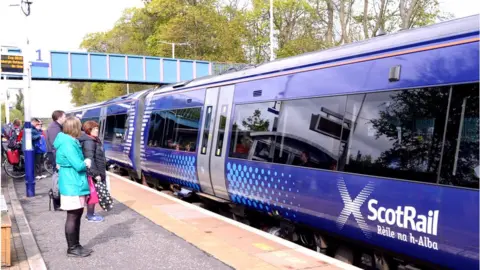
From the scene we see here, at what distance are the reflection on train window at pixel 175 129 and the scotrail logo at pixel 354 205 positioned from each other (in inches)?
187

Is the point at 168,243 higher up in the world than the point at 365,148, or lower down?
lower down

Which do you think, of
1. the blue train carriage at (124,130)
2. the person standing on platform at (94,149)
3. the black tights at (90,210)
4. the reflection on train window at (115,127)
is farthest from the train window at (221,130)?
the reflection on train window at (115,127)

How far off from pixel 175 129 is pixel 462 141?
300 inches

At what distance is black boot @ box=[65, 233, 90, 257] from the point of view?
5.64 metres

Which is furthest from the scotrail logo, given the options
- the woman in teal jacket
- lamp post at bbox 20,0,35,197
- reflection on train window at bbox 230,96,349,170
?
lamp post at bbox 20,0,35,197

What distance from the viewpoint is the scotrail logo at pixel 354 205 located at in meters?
5.03

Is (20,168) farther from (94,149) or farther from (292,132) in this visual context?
(292,132)

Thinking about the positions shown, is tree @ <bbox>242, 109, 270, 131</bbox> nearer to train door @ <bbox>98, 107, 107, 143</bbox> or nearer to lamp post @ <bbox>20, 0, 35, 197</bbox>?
lamp post @ <bbox>20, 0, 35, 197</bbox>

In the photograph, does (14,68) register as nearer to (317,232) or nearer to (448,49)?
(317,232)

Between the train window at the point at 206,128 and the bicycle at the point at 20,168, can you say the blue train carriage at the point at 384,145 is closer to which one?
the train window at the point at 206,128

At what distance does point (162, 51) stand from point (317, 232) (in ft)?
139

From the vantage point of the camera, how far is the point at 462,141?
4164mm

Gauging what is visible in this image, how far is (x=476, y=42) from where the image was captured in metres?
4.10

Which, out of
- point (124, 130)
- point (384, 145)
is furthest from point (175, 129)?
point (384, 145)
